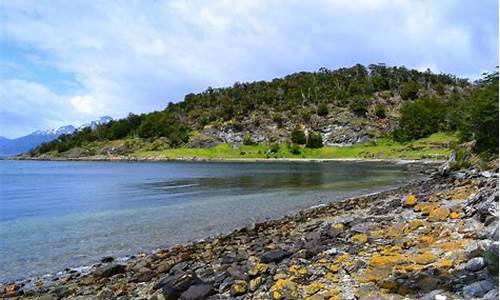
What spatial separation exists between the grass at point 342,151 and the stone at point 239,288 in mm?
120487

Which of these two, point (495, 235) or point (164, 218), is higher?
point (495, 235)

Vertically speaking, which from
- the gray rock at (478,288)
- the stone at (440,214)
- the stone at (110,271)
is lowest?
the stone at (110,271)

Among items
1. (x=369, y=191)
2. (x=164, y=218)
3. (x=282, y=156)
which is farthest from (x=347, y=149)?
(x=164, y=218)

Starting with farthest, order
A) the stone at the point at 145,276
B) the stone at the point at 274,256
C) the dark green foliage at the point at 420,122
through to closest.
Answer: the dark green foliage at the point at 420,122 → the stone at the point at 145,276 → the stone at the point at 274,256

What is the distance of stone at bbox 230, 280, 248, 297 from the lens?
1470cm

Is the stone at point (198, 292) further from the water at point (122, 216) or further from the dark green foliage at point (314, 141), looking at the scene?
the dark green foliage at point (314, 141)

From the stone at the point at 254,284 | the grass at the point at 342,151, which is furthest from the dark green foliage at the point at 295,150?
the stone at the point at 254,284

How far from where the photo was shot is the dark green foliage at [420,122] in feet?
561

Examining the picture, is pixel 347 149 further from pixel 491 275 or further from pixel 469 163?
pixel 491 275

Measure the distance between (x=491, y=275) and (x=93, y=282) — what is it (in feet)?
53.0

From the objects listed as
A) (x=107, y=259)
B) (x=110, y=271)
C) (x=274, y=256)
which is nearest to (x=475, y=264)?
(x=274, y=256)

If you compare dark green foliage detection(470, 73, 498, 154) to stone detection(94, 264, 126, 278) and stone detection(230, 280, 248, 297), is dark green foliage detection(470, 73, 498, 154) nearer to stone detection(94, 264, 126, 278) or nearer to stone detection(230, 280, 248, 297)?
stone detection(230, 280, 248, 297)

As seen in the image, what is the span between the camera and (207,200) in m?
50.0

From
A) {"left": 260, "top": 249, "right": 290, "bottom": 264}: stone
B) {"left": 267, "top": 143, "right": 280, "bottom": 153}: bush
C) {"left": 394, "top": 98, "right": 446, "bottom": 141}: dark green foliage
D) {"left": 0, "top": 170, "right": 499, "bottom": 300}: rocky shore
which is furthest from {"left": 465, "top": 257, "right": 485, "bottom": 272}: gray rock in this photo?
{"left": 267, "top": 143, "right": 280, "bottom": 153}: bush
